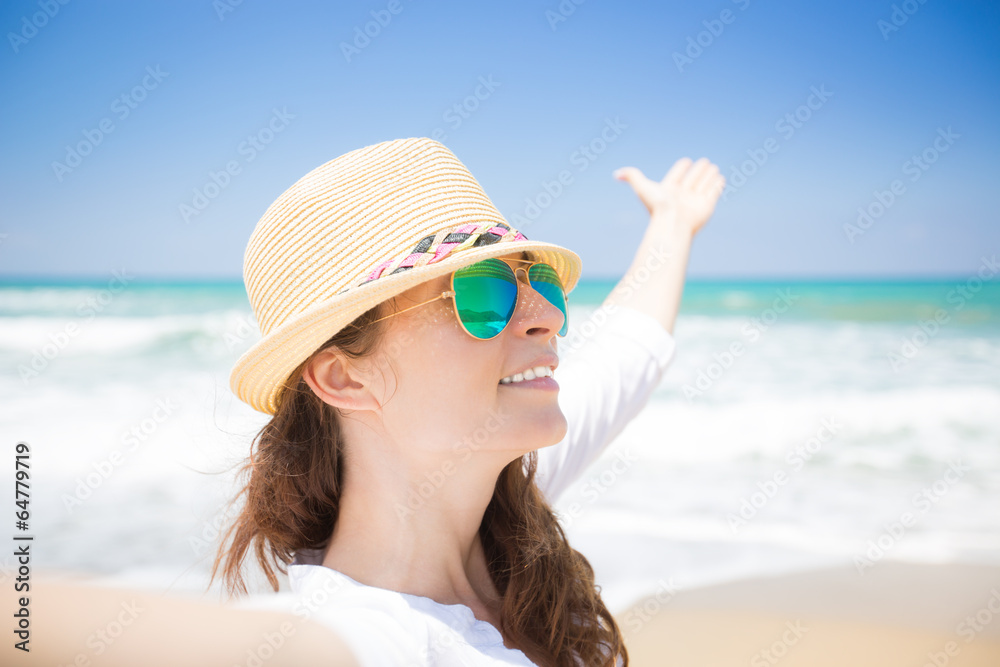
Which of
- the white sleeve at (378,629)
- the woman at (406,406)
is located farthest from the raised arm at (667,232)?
the white sleeve at (378,629)

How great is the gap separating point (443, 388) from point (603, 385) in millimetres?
1000

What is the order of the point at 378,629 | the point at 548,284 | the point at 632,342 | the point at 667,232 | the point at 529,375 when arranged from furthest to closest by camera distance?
the point at 667,232, the point at 632,342, the point at 548,284, the point at 529,375, the point at 378,629

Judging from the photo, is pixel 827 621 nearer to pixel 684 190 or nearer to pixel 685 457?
pixel 684 190

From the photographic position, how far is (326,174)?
184 centimetres

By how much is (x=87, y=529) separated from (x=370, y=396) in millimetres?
5705

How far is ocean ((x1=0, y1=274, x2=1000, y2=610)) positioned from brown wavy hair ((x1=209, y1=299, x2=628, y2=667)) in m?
0.26

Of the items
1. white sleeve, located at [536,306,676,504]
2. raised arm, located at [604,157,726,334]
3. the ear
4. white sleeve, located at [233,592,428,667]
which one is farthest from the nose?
raised arm, located at [604,157,726,334]

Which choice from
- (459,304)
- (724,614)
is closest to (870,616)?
(724,614)

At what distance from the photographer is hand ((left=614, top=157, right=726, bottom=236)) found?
304 cm

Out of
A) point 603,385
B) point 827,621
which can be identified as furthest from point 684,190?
point 827,621

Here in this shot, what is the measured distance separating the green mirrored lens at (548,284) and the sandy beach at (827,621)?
3212mm

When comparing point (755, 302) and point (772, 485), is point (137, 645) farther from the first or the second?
point (755, 302)

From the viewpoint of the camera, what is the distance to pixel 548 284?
201 centimetres

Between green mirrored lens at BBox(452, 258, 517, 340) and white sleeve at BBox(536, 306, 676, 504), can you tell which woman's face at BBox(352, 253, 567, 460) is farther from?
white sleeve at BBox(536, 306, 676, 504)
